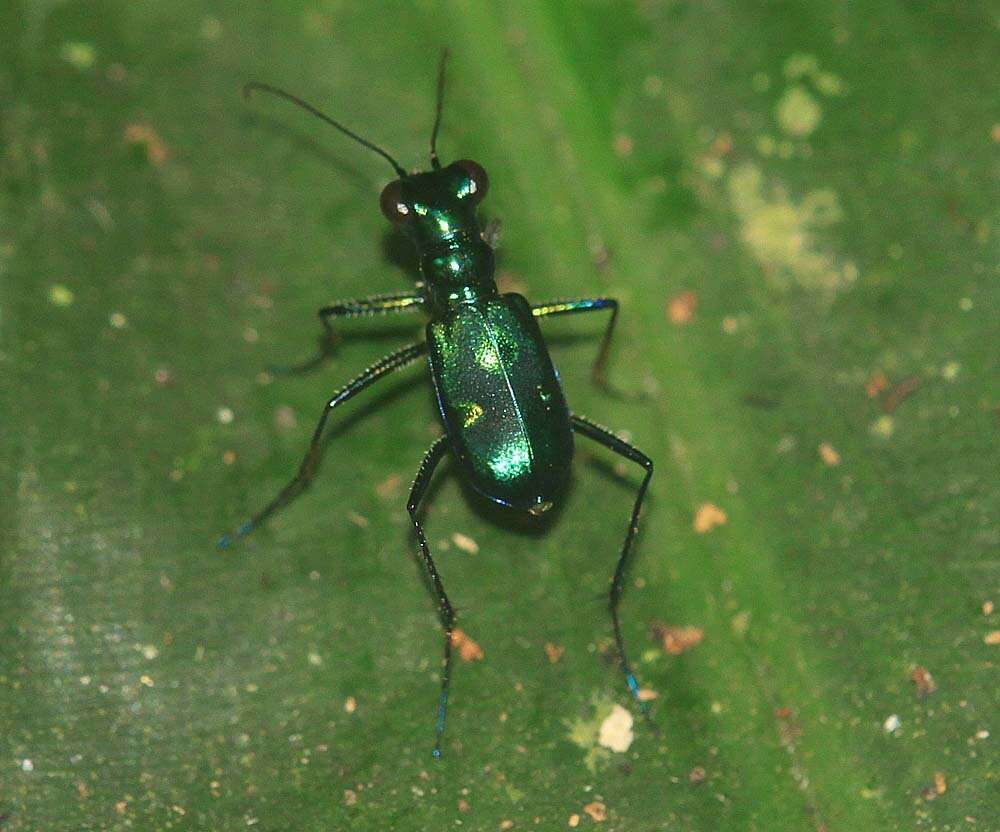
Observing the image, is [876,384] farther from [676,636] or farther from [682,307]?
[676,636]

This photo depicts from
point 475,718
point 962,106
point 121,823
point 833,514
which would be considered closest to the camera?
point 121,823

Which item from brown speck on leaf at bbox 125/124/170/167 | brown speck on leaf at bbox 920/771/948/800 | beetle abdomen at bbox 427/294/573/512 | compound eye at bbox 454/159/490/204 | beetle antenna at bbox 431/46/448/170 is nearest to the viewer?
brown speck on leaf at bbox 920/771/948/800

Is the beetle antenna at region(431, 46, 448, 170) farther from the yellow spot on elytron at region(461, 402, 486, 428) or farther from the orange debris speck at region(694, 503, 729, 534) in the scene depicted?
the orange debris speck at region(694, 503, 729, 534)

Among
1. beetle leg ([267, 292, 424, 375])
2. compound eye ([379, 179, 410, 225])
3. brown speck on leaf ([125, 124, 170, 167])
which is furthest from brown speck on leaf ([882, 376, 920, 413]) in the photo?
brown speck on leaf ([125, 124, 170, 167])

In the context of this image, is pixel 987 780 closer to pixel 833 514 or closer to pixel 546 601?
pixel 833 514

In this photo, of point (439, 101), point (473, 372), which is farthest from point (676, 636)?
point (439, 101)

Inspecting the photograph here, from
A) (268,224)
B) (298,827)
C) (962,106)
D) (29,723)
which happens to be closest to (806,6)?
(962,106)
